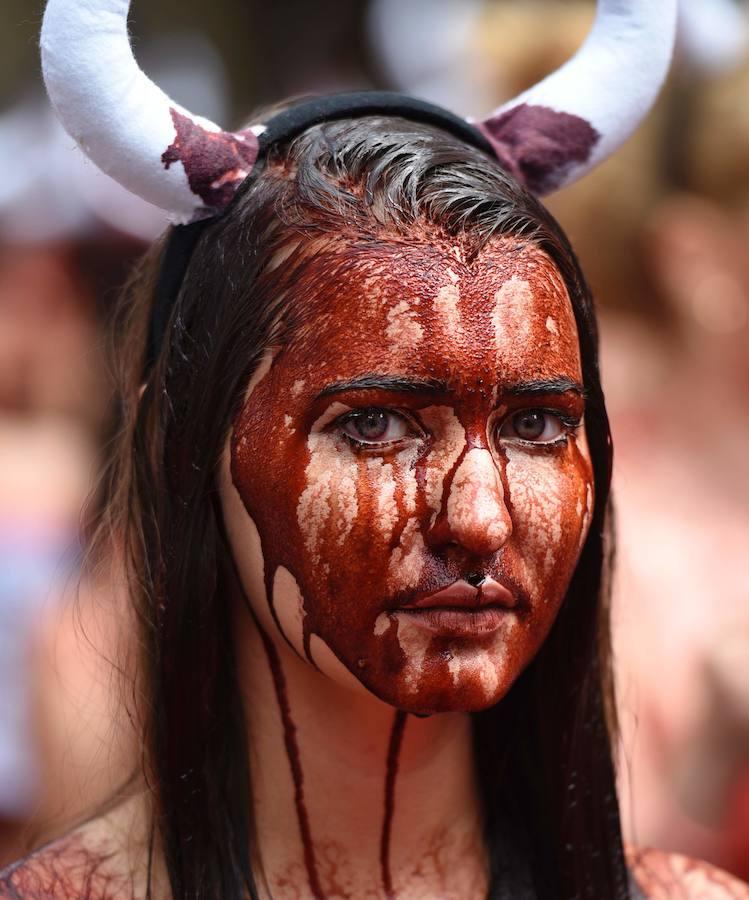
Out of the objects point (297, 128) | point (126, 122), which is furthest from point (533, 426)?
point (126, 122)

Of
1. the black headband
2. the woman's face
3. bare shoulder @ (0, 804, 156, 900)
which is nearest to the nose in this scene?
the woman's face

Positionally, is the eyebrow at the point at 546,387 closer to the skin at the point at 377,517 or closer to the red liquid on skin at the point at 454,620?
the skin at the point at 377,517

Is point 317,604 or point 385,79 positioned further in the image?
point 385,79

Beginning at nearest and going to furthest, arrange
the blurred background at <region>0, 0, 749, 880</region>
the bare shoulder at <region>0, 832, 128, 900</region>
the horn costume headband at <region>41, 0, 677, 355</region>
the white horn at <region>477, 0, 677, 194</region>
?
the horn costume headband at <region>41, 0, 677, 355</region>
the bare shoulder at <region>0, 832, 128, 900</region>
the white horn at <region>477, 0, 677, 194</region>
the blurred background at <region>0, 0, 749, 880</region>

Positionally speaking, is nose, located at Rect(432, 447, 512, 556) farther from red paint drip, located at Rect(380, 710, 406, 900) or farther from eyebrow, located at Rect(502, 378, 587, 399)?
red paint drip, located at Rect(380, 710, 406, 900)

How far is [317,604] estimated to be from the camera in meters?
2.00

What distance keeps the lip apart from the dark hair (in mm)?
336

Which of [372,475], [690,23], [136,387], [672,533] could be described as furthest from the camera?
[690,23]

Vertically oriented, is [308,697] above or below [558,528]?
below

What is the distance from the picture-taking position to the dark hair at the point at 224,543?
206 cm

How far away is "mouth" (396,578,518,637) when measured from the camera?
1.95m

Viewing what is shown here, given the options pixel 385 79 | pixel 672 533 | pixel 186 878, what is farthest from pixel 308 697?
pixel 385 79

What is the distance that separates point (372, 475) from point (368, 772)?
504 millimetres

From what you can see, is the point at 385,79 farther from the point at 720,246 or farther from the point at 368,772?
the point at 368,772
